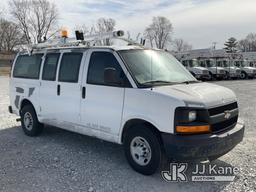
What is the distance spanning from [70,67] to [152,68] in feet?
5.72

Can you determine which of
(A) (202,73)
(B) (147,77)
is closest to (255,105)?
(B) (147,77)

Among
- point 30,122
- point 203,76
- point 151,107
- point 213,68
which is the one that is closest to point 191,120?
point 151,107

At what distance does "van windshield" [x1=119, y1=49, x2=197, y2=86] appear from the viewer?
4.76m

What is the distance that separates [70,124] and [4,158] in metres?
1.31

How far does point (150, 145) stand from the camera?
4410 millimetres

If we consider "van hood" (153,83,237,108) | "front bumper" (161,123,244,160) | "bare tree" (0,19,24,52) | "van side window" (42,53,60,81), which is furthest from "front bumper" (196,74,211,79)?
"bare tree" (0,19,24,52)

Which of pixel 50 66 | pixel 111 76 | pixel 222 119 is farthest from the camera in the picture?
pixel 50 66

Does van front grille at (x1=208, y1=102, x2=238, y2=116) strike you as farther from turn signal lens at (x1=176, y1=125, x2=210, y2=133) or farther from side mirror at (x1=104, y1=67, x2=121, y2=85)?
side mirror at (x1=104, y1=67, x2=121, y2=85)

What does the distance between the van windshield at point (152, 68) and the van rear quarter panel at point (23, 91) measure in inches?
104

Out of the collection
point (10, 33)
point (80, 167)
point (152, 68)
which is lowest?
point (80, 167)

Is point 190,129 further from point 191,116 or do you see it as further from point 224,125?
point 224,125

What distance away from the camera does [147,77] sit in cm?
478

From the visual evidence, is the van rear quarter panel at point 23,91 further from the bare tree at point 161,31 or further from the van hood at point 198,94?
the bare tree at point 161,31

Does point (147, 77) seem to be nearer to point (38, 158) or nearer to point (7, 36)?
point (38, 158)
